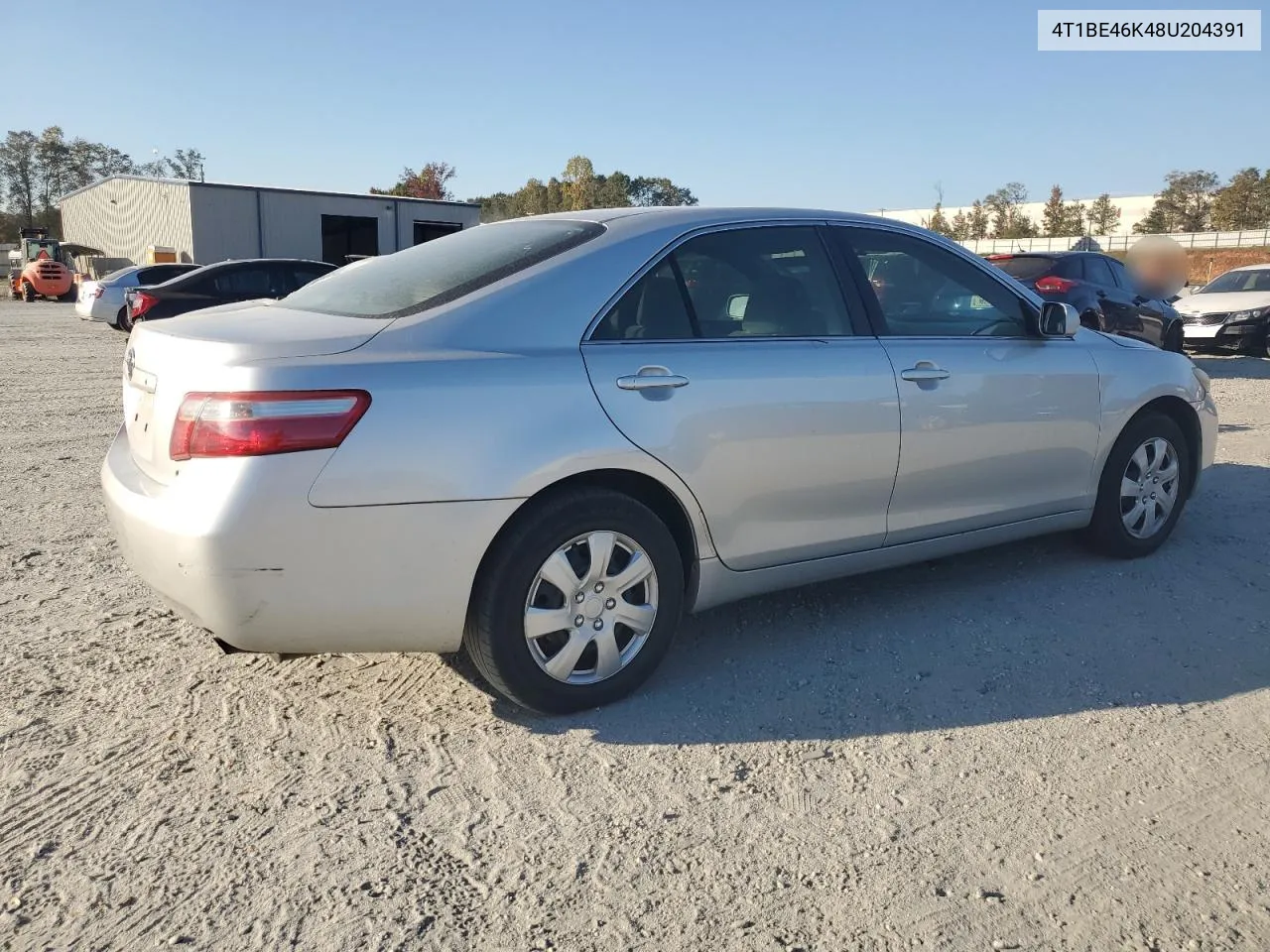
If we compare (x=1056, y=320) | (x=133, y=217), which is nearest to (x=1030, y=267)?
(x=1056, y=320)

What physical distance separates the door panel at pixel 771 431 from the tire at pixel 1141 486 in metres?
1.54

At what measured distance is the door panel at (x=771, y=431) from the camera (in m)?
3.41

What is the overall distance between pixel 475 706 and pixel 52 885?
1323 mm

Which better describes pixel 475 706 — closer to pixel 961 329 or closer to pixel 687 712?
pixel 687 712

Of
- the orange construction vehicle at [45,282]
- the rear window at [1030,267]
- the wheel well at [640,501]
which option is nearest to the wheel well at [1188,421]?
the wheel well at [640,501]

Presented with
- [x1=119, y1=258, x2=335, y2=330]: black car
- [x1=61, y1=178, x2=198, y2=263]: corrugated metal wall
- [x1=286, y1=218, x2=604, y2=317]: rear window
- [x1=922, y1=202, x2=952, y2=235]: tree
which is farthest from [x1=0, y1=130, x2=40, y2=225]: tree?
[x1=286, y1=218, x2=604, y2=317]: rear window

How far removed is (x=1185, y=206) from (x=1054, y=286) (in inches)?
2209

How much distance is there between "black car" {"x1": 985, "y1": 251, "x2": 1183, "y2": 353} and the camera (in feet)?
40.4

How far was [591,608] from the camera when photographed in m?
3.34

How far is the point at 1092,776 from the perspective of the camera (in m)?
3.05

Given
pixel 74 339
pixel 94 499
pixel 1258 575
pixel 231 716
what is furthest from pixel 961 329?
pixel 74 339

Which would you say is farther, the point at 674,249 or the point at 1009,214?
the point at 1009,214

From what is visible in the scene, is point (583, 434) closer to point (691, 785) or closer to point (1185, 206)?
point (691, 785)

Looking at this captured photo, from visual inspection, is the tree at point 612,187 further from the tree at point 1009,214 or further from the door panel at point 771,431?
the door panel at point 771,431
